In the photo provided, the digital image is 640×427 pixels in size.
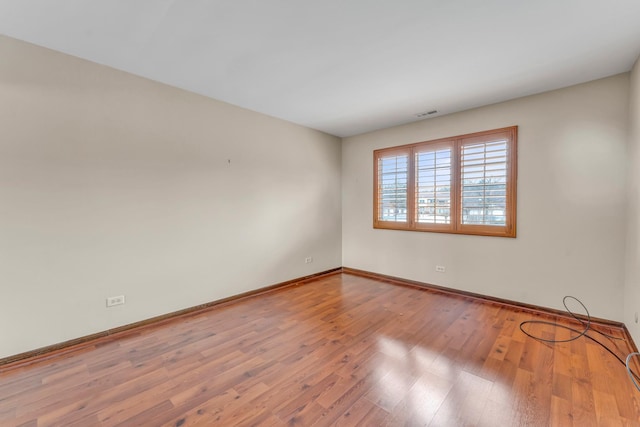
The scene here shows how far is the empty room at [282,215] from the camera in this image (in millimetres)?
1855

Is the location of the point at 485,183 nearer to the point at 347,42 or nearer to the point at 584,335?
the point at 584,335

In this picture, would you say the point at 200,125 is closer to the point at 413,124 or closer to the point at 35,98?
the point at 35,98

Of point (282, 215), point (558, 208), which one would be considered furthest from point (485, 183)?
point (282, 215)

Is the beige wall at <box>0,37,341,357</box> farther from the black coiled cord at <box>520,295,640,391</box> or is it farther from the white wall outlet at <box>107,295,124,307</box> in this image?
the black coiled cord at <box>520,295,640,391</box>

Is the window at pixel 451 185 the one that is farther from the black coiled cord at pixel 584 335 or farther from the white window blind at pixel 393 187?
the black coiled cord at pixel 584 335

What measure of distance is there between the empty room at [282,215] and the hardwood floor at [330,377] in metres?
0.02

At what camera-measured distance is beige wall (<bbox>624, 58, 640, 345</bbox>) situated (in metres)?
2.35

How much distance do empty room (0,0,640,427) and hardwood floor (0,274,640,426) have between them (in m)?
0.02

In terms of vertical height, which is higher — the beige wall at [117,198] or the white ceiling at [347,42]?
the white ceiling at [347,42]

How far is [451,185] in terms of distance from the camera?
3.93 meters

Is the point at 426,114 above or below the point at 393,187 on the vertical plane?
above

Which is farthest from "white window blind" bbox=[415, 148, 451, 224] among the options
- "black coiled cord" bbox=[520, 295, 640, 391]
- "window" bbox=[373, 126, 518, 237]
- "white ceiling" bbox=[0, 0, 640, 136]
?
"black coiled cord" bbox=[520, 295, 640, 391]

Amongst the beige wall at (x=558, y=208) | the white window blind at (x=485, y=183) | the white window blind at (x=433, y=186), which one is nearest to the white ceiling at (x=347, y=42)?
the beige wall at (x=558, y=208)

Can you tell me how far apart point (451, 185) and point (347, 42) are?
262cm
